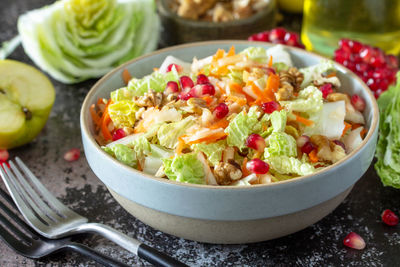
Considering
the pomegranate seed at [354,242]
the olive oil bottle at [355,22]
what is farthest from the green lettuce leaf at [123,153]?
the olive oil bottle at [355,22]

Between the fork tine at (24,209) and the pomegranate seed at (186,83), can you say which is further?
the pomegranate seed at (186,83)

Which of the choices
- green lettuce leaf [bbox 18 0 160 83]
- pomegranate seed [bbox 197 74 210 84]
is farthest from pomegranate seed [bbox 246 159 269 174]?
green lettuce leaf [bbox 18 0 160 83]

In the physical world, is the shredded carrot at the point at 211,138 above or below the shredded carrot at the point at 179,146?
above

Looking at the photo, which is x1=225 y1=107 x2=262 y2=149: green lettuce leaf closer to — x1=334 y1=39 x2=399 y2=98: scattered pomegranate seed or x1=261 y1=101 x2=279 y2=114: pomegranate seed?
x1=261 y1=101 x2=279 y2=114: pomegranate seed

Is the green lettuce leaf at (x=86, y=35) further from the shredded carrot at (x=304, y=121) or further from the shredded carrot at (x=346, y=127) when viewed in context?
the shredded carrot at (x=346, y=127)

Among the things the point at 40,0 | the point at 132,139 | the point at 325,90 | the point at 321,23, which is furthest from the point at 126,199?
the point at 40,0

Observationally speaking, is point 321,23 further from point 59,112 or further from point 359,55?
point 59,112
